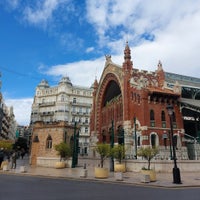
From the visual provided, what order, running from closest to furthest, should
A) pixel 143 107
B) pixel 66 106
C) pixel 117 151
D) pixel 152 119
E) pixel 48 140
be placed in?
1. pixel 117 151
2. pixel 48 140
3. pixel 143 107
4. pixel 152 119
5. pixel 66 106

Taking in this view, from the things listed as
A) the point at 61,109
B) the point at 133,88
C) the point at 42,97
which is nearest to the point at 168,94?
the point at 133,88

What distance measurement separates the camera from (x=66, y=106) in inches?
2525

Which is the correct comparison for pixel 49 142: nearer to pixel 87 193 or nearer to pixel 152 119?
pixel 152 119

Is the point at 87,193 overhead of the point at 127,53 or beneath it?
beneath

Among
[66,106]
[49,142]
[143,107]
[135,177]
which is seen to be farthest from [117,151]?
[66,106]

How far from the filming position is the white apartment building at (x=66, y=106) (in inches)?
2478

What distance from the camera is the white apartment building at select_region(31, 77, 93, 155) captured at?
62.9 meters

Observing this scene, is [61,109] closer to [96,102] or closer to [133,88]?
[96,102]

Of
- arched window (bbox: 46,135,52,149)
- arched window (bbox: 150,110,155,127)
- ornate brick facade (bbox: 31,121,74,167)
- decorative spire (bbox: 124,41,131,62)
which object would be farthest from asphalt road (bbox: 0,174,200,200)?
decorative spire (bbox: 124,41,131,62)

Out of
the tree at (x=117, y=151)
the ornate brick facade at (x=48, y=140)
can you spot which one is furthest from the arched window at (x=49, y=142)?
the tree at (x=117, y=151)

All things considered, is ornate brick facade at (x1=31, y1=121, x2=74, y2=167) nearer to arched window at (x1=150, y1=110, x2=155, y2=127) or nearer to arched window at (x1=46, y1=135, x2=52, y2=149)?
arched window at (x1=46, y1=135, x2=52, y2=149)

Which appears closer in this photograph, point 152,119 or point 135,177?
point 135,177

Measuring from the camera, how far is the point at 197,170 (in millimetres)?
22297

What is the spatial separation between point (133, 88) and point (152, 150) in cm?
1774
